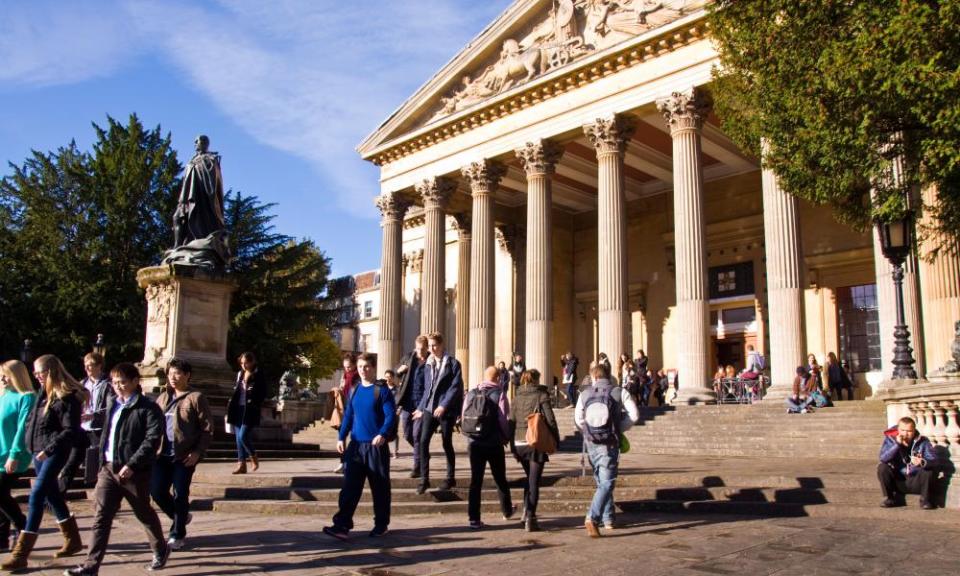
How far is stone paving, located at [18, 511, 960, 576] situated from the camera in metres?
5.74

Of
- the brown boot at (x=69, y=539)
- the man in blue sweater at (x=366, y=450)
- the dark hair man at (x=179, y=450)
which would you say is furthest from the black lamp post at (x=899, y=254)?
the brown boot at (x=69, y=539)

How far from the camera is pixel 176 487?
6613 mm

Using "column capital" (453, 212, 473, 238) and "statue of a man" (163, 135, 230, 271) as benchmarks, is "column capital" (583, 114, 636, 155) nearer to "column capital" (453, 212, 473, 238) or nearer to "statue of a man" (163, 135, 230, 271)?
"column capital" (453, 212, 473, 238)

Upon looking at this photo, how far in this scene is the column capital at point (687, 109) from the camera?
72.8 feet

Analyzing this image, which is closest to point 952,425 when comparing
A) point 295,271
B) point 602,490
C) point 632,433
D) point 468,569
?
point 602,490

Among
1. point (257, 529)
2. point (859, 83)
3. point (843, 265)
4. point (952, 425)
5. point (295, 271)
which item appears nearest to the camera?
point (257, 529)

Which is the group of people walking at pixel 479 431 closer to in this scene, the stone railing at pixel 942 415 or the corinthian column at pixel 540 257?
the stone railing at pixel 942 415

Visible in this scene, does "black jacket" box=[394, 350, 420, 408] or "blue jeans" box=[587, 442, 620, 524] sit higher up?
"black jacket" box=[394, 350, 420, 408]

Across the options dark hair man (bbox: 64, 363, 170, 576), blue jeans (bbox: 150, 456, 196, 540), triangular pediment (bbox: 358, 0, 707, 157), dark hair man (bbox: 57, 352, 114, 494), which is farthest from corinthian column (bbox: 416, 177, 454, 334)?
dark hair man (bbox: 64, 363, 170, 576)

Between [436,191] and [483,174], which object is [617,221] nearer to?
[483,174]

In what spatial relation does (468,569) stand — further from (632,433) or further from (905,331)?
(632,433)

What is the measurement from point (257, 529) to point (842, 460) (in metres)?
10.6

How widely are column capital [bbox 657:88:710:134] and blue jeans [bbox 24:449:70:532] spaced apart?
19.5m

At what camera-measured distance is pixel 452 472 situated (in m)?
9.04
